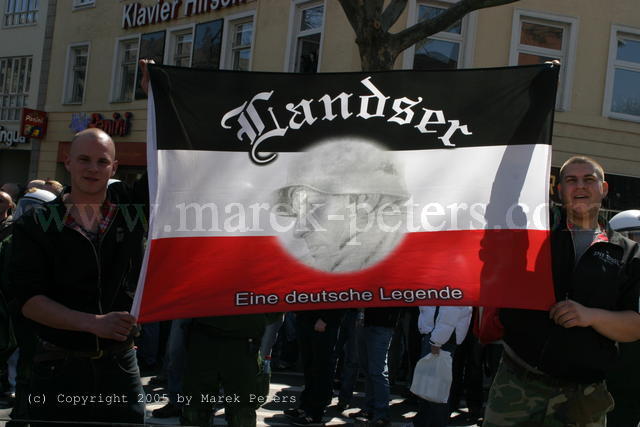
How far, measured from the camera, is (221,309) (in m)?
3.24

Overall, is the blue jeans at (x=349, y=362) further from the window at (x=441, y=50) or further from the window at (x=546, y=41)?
the window at (x=546, y=41)

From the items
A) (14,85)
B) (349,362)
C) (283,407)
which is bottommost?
(283,407)

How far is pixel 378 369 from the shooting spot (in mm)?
6574

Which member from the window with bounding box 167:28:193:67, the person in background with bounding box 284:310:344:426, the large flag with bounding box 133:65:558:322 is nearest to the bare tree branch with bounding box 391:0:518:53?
the person in background with bounding box 284:310:344:426

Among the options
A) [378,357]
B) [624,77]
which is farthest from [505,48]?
[378,357]

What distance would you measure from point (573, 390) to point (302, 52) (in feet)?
42.7

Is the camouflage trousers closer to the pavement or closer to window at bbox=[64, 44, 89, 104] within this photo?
the pavement

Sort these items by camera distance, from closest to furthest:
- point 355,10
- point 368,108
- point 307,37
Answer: point 368,108 → point 355,10 → point 307,37

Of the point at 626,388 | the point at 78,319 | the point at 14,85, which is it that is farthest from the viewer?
the point at 14,85

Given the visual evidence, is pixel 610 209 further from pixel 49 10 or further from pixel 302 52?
pixel 49 10

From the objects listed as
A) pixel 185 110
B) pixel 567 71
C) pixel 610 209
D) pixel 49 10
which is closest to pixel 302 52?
pixel 567 71

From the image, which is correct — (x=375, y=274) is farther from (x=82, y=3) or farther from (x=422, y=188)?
(x=82, y=3)

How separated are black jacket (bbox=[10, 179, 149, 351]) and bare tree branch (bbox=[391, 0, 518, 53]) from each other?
663 centimetres

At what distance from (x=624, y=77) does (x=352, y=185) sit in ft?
42.0
